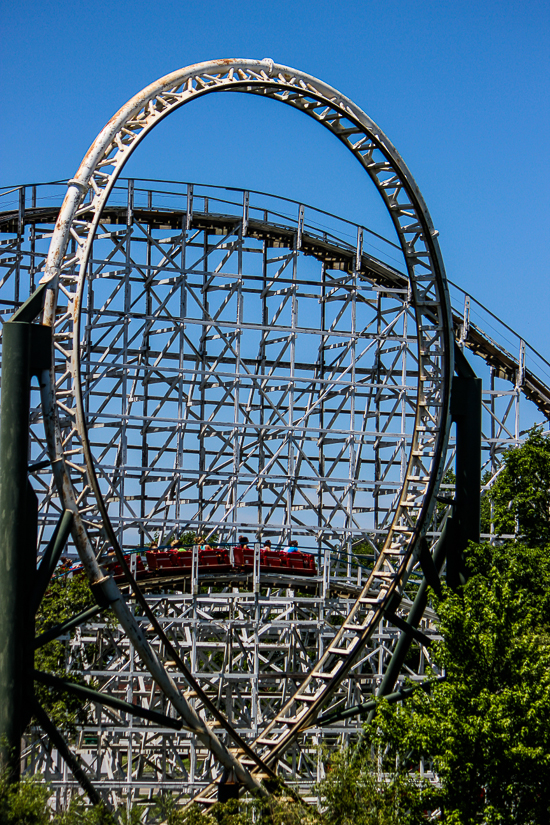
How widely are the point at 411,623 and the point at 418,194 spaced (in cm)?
811

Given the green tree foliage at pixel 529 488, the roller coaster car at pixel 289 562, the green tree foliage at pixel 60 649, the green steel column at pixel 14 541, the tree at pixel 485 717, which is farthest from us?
the green tree foliage at pixel 529 488

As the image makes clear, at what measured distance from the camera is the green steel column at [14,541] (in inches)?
563

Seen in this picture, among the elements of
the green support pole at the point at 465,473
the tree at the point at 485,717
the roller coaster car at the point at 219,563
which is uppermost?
the green support pole at the point at 465,473

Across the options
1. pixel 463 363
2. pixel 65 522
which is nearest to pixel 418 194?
pixel 463 363

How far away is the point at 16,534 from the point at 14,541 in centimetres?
10

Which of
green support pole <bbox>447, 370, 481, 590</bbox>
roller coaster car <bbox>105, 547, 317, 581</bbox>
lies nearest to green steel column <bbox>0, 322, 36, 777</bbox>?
roller coaster car <bbox>105, 547, 317, 581</bbox>

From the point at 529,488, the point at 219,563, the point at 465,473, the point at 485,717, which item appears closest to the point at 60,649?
the point at 219,563

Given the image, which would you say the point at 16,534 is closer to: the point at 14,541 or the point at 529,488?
the point at 14,541

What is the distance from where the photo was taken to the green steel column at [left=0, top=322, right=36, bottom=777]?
1430 cm

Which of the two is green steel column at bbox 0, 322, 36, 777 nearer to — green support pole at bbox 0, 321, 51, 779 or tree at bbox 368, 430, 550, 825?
green support pole at bbox 0, 321, 51, 779

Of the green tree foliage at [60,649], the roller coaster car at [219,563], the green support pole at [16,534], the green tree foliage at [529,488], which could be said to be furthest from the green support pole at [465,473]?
the green support pole at [16,534]

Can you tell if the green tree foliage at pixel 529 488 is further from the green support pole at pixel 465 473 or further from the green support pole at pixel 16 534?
the green support pole at pixel 16 534

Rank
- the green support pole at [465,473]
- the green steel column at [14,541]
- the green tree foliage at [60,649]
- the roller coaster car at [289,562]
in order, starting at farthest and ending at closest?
the roller coaster car at [289,562], the green support pole at [465,473], the green tree foliage at [60,649], the green steel column at [14,541]

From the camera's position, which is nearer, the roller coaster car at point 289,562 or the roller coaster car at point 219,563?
the roller coaster car at point 219,563
